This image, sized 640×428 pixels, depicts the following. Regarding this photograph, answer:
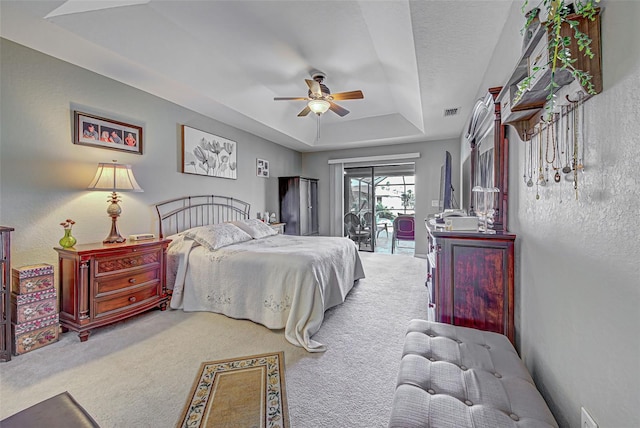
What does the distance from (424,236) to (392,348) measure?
4.01m

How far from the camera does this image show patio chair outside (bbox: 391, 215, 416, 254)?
6004mm

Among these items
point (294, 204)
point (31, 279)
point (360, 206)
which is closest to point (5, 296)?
point (31, 279)

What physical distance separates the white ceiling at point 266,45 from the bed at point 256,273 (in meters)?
1.62

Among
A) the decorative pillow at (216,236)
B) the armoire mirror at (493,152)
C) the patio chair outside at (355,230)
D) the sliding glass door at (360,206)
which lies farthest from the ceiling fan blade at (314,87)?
the patio chair outside at (355,230)

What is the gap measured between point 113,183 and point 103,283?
955mm

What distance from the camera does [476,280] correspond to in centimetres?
176

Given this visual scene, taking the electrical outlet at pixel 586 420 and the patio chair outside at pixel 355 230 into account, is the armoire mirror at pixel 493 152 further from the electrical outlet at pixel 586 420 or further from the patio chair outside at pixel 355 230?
the patio chair outside at pixel 355 230

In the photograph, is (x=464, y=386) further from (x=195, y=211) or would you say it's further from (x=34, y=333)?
(x=195, y=211)

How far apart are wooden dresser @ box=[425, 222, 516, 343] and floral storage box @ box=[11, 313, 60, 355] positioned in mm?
3168

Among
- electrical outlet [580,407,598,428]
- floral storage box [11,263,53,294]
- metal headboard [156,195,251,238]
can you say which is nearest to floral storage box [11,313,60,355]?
floral storage box [11,263,53,294]

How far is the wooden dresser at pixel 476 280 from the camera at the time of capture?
171 centimetres

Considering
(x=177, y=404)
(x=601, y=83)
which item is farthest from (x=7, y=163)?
(x=601, y=83)

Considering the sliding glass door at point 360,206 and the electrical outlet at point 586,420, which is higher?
the sliding glass door at point 360,206

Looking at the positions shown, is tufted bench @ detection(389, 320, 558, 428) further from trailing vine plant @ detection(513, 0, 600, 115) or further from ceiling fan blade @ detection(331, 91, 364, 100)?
ceiling fan blade @ detection(331, 91, 364, 100)
